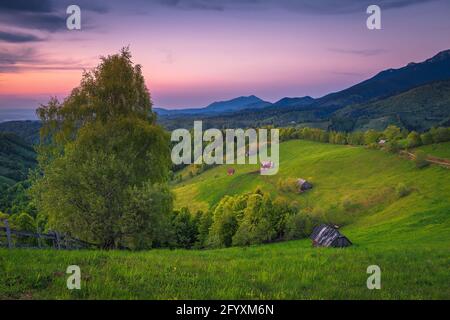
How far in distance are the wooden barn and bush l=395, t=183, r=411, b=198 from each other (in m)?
33.9

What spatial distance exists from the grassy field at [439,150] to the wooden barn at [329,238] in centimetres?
5956

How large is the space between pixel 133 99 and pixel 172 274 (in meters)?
26.8

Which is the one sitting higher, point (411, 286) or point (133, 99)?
point (133, 99)

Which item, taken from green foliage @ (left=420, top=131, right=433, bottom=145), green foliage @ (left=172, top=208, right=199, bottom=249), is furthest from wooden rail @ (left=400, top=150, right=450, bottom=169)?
green foliage @ (left=172, top=208, right=199, bottom=249)

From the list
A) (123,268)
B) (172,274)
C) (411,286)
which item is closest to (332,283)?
(411,286)

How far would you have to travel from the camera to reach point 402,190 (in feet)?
284

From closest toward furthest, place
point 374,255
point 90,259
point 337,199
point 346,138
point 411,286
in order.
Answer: point 411,286 < point 90,259 < point 374,255 < point 337,199 < point 346,138

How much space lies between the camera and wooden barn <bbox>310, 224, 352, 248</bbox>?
50.2 m

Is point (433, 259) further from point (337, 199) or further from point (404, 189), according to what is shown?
point (337, 199)

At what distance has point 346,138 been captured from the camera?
181 metres

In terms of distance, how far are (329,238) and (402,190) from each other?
138ft

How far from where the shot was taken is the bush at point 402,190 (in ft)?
283

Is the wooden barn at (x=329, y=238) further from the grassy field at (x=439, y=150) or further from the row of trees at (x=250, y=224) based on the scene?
the grassy field at (x=439, y=150)
